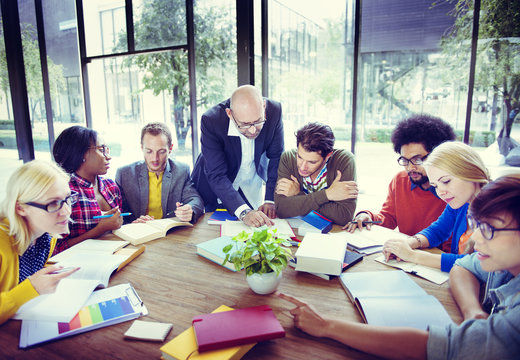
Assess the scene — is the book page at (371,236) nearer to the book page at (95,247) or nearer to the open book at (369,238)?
the open book at (369,238)

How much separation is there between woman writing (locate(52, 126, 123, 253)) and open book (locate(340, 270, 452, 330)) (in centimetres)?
124

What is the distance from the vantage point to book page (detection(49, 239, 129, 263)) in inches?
58.6

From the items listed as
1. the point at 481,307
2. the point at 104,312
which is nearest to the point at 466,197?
the point at 481,307

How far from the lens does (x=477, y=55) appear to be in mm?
3330

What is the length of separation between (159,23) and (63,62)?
A: 1.69 metres

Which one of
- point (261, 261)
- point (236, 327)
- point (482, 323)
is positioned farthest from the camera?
point (261, 261)

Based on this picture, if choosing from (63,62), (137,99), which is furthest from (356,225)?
(63,62)

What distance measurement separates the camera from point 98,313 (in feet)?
3.45

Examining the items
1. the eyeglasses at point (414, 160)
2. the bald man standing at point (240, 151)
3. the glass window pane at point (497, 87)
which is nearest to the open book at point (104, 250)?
the bald man standing at point (240, 151)

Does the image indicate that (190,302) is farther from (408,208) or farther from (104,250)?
(408,208)

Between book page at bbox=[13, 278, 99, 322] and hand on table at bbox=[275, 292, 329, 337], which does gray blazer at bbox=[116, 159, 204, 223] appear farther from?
hand on table at bbox=[275, 292, 329, 337]

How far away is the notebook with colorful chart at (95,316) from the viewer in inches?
37.7

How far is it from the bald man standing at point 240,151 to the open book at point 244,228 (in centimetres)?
14

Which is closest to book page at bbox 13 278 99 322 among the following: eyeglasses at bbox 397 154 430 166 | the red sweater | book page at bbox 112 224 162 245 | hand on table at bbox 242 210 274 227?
book page at bbox 112 224 162 245
